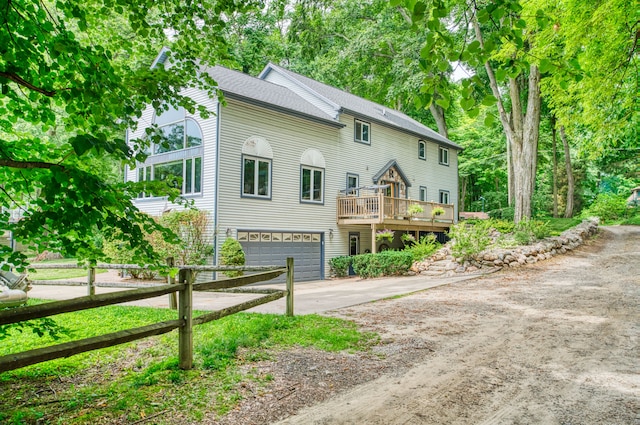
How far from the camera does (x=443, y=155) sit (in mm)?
26453

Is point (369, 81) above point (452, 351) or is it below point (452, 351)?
above

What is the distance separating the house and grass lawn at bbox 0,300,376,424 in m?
8.89

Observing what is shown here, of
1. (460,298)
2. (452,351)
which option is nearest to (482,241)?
(460,298)

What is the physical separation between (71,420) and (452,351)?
432 centimetres

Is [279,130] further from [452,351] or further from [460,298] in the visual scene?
A: [452,351]

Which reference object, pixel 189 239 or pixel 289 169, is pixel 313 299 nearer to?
pixel 189 239

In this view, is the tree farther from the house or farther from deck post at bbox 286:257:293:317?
the house

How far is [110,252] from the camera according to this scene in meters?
15.4

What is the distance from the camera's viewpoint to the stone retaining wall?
50.9 feet

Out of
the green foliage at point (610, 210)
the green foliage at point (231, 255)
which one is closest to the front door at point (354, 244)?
the green foliage at point (231, 255)

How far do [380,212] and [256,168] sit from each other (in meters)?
5.60

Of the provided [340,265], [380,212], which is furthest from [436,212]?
[340,265]

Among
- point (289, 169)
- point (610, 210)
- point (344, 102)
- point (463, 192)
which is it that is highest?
point (344, 102)

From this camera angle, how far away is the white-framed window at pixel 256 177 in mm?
15555
